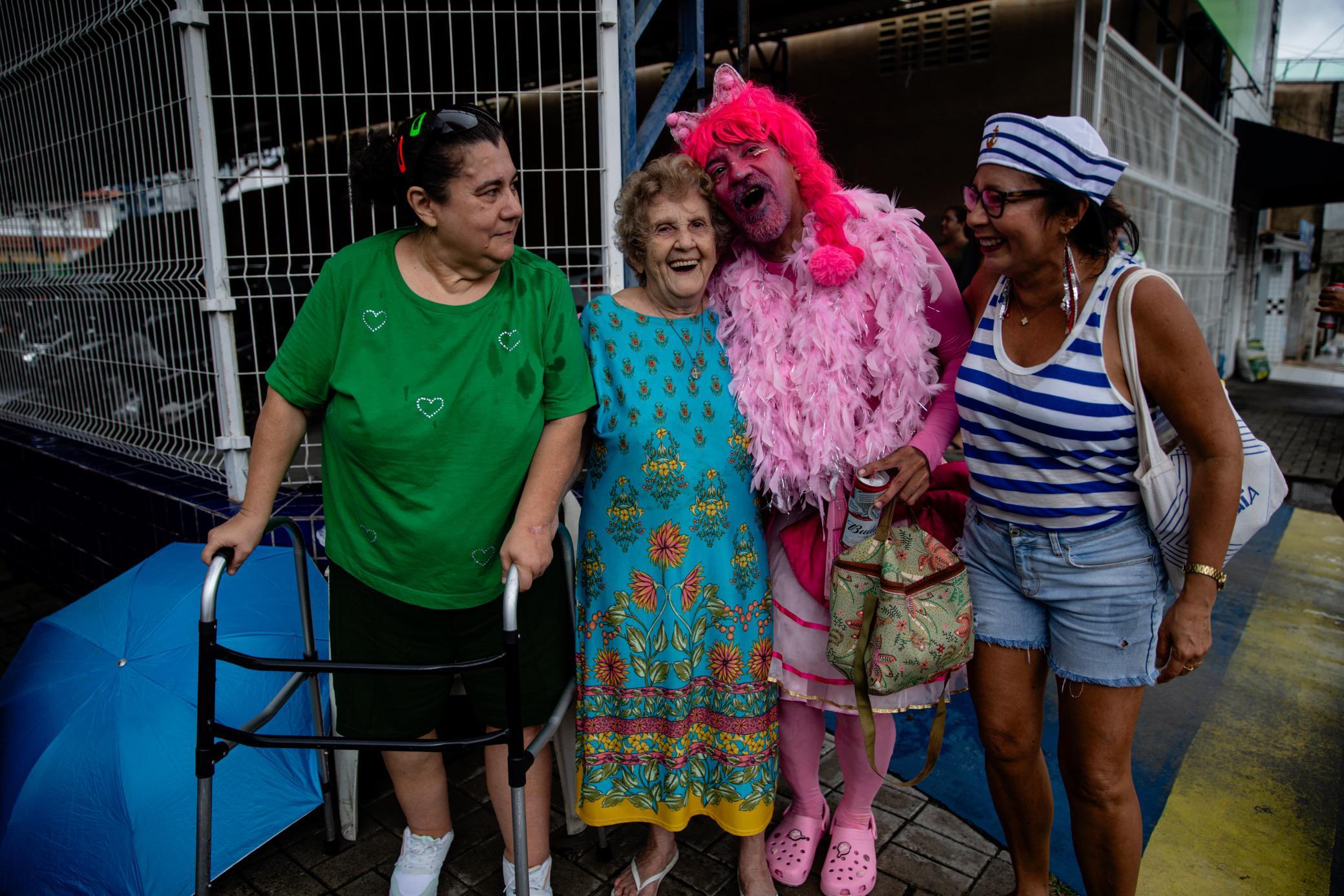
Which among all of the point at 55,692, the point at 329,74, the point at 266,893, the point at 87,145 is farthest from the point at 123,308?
the point at 266,893

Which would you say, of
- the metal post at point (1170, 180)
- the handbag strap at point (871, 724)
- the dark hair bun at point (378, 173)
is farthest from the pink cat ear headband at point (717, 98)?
the metal post at point (1170, 180)

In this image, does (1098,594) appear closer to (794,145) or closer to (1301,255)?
(794,145)

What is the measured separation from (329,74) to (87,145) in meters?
1.37

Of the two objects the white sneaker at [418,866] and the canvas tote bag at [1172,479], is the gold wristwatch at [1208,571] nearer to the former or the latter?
the canvas tote bag at [1172,479]

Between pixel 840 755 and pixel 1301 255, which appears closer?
pixel 840 755

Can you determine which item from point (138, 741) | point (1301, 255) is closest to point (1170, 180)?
point (138, 741)

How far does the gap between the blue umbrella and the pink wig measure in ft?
6.14

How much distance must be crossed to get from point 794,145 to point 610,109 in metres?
1.40

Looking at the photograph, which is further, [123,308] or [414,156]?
[123,308]

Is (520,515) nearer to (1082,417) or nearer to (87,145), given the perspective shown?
(1082,417)

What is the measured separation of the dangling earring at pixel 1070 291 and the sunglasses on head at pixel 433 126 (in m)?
1.38

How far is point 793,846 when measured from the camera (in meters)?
2.54

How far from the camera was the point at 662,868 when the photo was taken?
7.98 feet

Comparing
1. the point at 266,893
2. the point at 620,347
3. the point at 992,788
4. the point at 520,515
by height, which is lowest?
the point at 266,893
